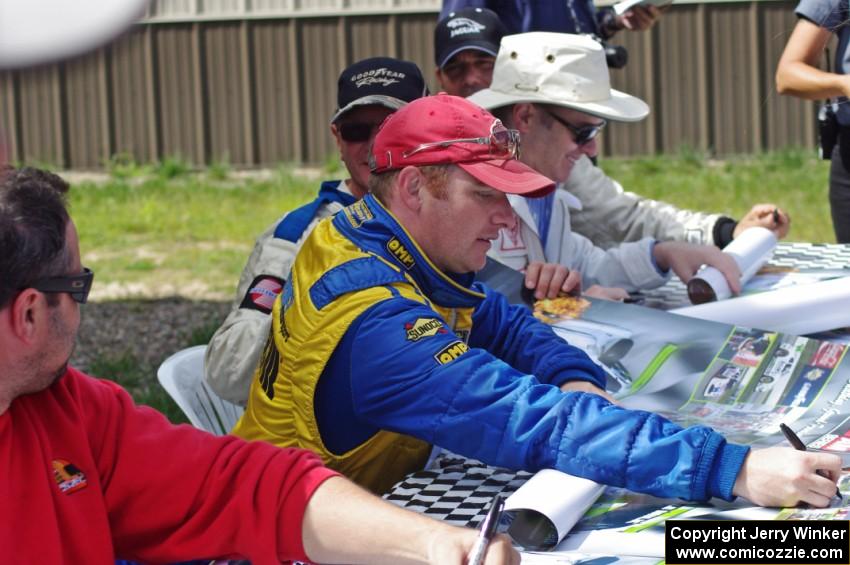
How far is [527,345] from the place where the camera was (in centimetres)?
257

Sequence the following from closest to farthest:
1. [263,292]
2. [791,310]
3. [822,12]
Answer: [263,292]
[791,310]
[822,12]

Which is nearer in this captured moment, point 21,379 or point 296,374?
point 21,379

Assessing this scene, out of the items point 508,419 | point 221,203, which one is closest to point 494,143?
point 508,419

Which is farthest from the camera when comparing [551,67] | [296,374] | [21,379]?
[551,67]

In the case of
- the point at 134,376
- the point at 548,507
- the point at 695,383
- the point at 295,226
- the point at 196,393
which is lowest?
the point at 134,376

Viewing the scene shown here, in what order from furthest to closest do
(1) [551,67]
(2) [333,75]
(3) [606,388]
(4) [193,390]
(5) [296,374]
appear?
(2) [333,75] < (1) [551,67] < (4) [193,390] < (3) [606,388] < (5) [296,374]

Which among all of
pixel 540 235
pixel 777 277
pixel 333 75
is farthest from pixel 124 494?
pixel 333 75

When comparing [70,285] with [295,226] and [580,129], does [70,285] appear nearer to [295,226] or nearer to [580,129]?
[295,226]

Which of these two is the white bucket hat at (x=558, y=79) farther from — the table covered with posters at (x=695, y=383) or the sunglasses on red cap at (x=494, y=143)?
the sunglasses on red cap at (x=494, y=143)

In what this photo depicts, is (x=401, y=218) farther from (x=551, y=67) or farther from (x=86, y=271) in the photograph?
(x=551, y=67)

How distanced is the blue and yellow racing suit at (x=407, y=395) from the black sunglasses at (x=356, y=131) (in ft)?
2.69

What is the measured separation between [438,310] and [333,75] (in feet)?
34.9

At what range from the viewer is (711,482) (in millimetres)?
1882

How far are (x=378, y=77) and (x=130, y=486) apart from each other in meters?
1.58
